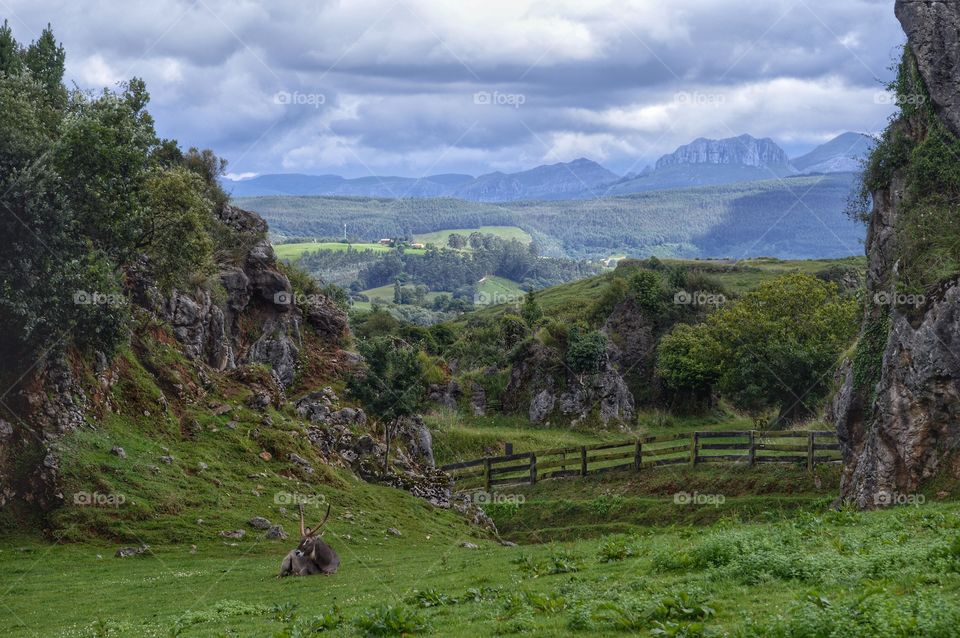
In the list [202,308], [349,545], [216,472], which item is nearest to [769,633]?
[349,545]

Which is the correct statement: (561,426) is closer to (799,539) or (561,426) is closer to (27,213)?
(27,213)

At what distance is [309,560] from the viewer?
2442 cm

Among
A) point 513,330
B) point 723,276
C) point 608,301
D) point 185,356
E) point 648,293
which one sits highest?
point 723,276

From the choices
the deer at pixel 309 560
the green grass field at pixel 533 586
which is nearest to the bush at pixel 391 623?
the green grass field at pixel 533 586

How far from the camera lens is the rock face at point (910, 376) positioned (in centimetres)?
2955

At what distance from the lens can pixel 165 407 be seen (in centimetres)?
3644

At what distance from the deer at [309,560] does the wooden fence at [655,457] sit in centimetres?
2267

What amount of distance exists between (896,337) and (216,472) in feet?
86.8

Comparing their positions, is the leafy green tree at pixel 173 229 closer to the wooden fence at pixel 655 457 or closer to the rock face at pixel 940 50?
the wooden fence at pixel 655 457

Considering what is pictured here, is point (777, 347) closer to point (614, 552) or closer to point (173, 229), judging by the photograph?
point (173, 229)

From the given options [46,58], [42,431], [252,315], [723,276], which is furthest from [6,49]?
[723,276]

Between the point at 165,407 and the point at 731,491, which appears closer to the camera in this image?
the point at 165,407

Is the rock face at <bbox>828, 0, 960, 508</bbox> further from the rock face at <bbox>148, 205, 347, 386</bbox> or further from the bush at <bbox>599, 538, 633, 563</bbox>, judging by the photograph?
the rock face at <bbox>148, 205, 347, 386</bbox>

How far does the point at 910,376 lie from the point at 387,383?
2429cm
